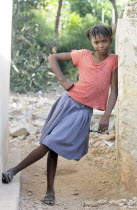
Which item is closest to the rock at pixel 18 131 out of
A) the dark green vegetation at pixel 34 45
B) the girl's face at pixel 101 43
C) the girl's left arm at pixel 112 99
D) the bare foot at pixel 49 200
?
the bare foot at pixel 49 200

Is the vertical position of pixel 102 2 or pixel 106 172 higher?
pixel 102 2

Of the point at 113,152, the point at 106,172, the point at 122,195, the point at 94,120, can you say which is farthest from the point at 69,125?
the point at 94,120

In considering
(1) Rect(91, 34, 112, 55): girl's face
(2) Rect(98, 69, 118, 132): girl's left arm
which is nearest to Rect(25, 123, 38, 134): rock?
(2) Rect(98, 69, 118, 132): girl's left arm

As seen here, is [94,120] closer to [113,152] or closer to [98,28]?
[113,152]

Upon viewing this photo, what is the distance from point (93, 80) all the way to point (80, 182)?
136 centimetres

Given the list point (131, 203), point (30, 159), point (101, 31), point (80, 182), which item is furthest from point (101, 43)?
point (80, 182)

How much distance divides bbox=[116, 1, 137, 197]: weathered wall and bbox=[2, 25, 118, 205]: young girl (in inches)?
4.4

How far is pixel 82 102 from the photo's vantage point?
139 inches

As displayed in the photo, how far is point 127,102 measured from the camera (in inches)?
134

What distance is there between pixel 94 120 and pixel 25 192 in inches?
123

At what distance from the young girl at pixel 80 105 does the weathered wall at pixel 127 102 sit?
0.37 feet

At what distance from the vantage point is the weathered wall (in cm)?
334

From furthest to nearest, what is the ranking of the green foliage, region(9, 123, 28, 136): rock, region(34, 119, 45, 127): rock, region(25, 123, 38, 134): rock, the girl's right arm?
the green foliage < region(34, 119, 45, 127): rock < region(25, 123, 38, 134): rock < region(9, 123, 28, 136): rock < the girl's right arm

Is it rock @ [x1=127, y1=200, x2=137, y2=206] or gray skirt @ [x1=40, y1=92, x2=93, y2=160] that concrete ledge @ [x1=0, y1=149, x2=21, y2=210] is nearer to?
gray skirt @ [x1=40, y1=92, x2=93, y2=160]
